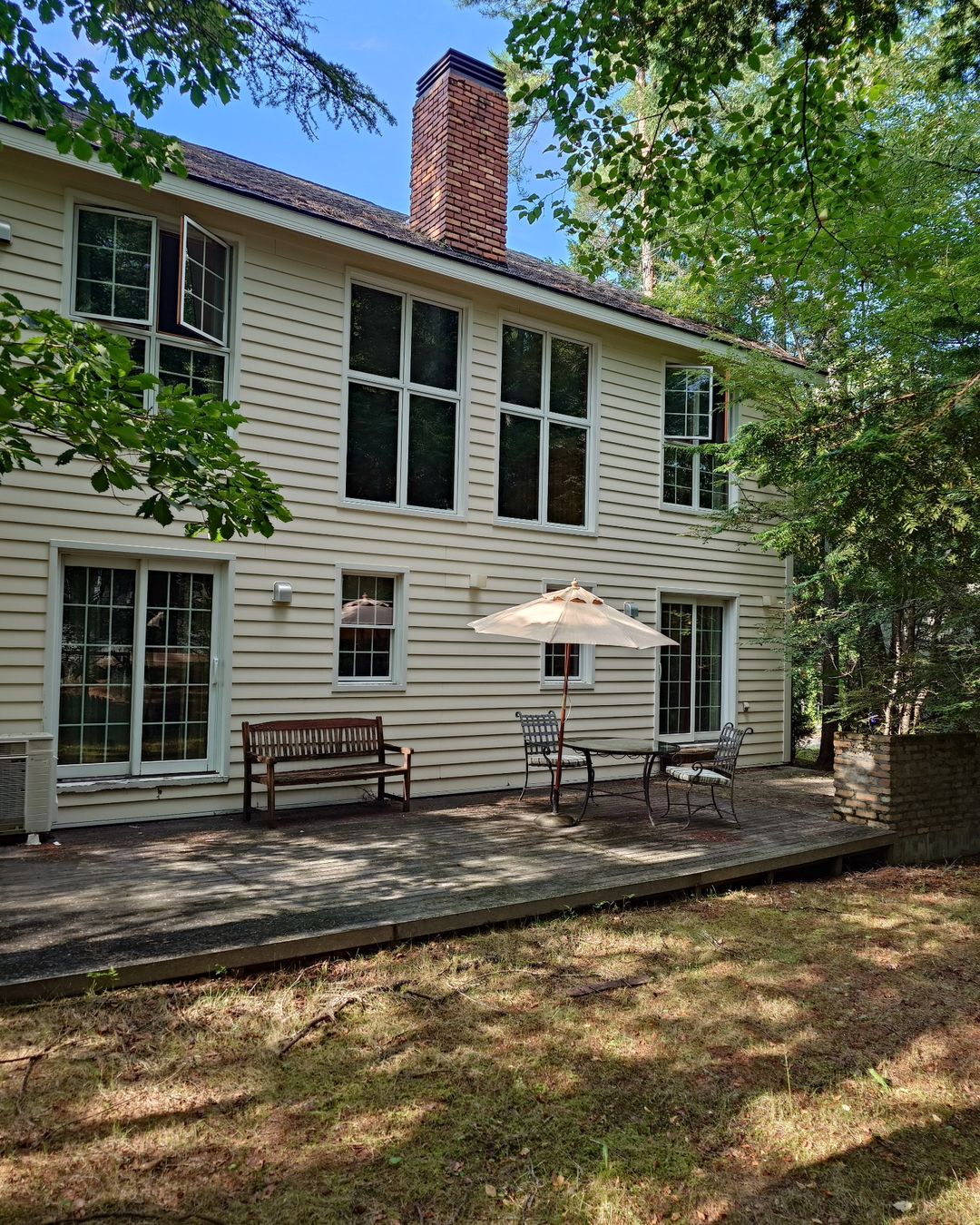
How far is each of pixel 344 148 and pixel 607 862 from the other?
5255 mm

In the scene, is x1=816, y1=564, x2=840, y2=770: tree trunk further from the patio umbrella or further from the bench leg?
the bench leg

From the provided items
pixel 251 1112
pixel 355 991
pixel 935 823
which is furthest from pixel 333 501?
pixel 935 823

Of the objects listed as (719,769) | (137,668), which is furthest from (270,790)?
(719,769)

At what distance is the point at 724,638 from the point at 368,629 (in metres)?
5.38

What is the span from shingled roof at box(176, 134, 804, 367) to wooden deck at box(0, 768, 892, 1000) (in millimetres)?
5073

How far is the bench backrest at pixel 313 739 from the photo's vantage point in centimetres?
697

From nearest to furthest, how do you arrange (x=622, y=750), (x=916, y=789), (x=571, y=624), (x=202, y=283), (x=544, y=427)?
1. (x=571, y=624)
2. (x=202, y=283)
3. (x=622, y=750)
4. (x=916, y=789)
5. (x=544, y=427)

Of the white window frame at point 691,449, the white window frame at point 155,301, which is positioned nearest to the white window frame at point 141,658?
the white window frame at point 155,301

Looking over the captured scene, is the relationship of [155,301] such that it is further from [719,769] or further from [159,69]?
[719,769]

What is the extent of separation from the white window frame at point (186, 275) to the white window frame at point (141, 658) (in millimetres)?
1885

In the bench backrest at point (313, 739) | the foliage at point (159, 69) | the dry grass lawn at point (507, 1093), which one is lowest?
the dry grass lawn at point (507, 1093)

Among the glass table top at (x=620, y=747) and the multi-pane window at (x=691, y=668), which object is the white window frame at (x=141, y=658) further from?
the multi-pane window at (x=691, y=668)

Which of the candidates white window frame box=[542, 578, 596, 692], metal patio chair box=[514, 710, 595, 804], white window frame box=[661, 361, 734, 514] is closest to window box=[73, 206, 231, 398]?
white window frame box=[542, 578, 596, 692]

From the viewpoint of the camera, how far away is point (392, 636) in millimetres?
8164
